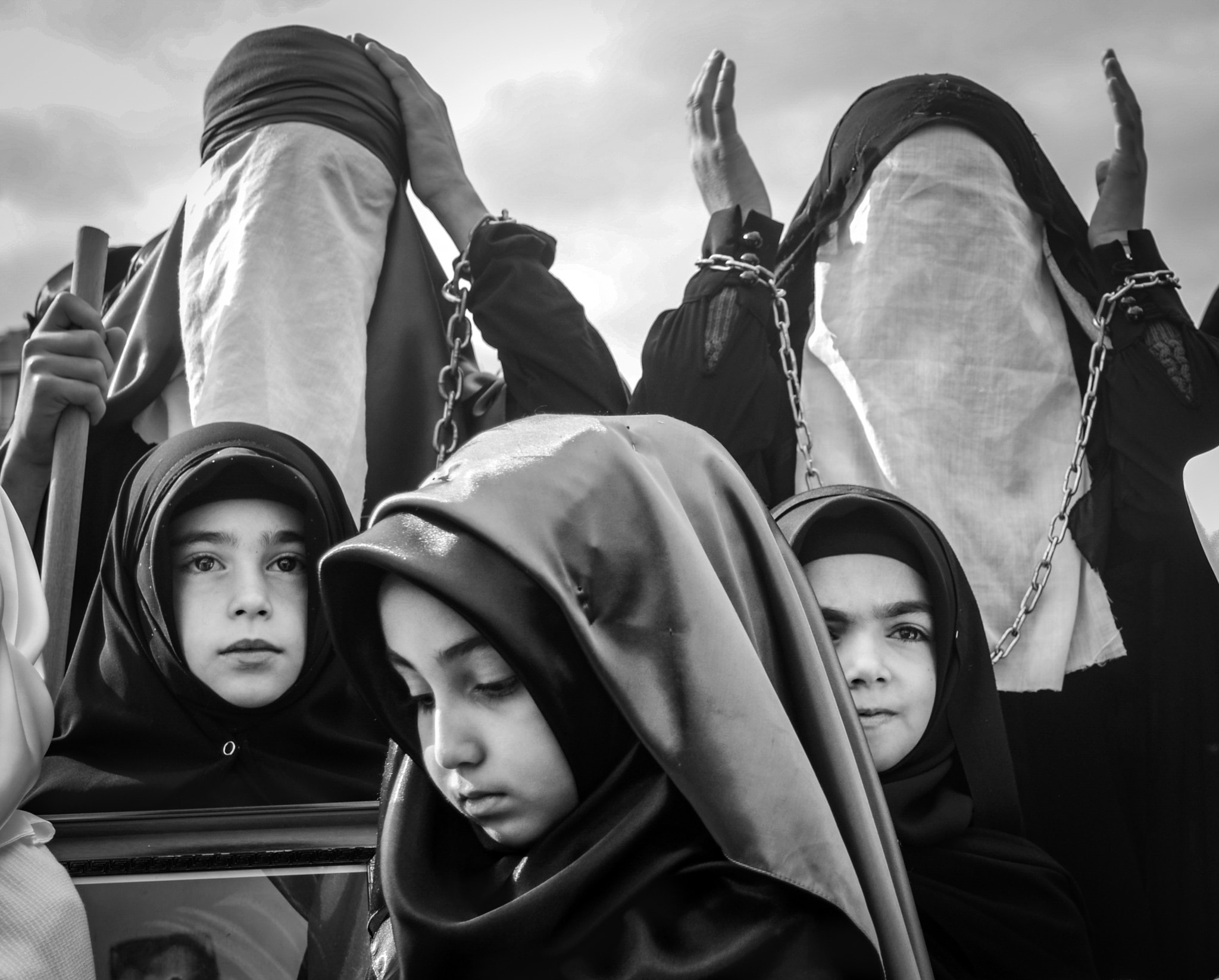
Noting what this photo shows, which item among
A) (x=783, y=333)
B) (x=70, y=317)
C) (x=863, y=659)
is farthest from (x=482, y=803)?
(x=70, y=317)

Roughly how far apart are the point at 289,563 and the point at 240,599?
8 centimetres

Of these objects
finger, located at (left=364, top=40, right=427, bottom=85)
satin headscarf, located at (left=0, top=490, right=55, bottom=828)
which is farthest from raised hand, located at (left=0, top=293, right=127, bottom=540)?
finger, located at (left=364, top=40, right=427, bottom=85)

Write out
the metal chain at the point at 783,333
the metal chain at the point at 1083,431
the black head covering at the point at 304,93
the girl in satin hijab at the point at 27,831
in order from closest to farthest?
the girl in satin hijab at the point at 27,831 < the metal chain at the point at 1083,431 < the metal chain at the point at 783,333 < the black head covering at the point at 304,93

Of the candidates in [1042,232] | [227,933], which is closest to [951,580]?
[1042,232]

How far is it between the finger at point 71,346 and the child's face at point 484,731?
1.28 meters

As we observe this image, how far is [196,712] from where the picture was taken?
1710 millimetres

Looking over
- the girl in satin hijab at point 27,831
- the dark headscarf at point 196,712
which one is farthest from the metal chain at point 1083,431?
the girl in satin hijab at point 27,831

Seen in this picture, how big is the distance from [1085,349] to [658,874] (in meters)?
1.27

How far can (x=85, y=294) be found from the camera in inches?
83.1

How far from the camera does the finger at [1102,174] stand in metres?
1.98

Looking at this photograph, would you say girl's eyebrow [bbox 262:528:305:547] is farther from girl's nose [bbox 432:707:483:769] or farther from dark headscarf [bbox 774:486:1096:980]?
girl's nose [bbox 432:707:483:769]

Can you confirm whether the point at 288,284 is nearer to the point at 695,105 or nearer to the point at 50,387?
the point at 50,387

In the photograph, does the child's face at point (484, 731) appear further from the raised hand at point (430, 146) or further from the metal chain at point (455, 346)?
the raised hand at point (430, 146)

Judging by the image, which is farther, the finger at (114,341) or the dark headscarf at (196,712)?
the finger at (114,341)
